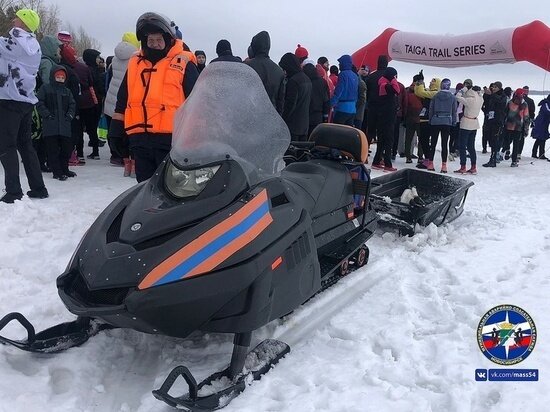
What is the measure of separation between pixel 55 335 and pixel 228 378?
95 centimetres

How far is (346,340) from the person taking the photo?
2.76 metres

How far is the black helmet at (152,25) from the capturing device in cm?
340

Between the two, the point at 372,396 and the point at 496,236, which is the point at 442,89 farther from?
the point at 372,396

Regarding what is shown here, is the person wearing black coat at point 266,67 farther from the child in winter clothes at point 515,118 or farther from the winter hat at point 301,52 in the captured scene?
the child in winter clothes at point 515,118

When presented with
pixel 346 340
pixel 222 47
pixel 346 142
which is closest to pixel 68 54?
pixel 222 47

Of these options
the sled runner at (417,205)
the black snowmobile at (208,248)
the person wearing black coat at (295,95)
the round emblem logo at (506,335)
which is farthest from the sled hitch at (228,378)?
the person wearing black coat at (295,95)

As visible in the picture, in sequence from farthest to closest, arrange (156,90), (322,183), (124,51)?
(124,51) → (156,90) → (322,183)

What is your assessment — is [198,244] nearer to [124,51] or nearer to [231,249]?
[231,249]

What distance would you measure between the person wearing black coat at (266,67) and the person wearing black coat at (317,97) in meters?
1.48

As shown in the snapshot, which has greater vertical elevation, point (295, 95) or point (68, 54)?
point (68, 54)

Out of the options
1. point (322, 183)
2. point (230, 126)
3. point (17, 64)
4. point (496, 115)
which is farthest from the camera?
point (496, 115)

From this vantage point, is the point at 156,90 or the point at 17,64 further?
the point at 17,64

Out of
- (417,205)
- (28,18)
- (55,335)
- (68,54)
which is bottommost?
(55,335)

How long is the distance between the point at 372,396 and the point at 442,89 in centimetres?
786
